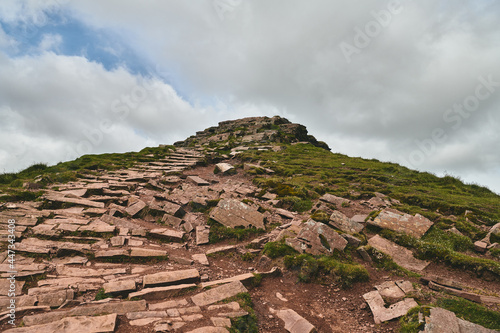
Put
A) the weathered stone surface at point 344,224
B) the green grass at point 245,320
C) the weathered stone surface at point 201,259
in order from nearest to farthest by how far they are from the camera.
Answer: the green grass at point 245,320 → the weathered stone surface at point 201,259 → the weathered stone surface at point 344,224

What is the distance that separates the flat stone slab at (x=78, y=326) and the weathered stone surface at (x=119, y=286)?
4.45 ft

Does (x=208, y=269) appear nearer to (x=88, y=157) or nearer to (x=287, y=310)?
(x=287, y=310)

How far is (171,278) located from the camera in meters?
7.88

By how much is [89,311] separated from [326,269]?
24.0ft

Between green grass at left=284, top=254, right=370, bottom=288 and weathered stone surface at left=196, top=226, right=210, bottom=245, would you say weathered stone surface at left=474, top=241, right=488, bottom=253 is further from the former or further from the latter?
weathered stone surface at left=196, top=226, right=210, bottom=245

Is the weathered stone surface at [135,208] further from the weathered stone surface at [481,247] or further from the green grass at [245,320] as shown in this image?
the weathered stone surface at [481,247]

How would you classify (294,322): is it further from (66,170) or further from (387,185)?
(66,170)

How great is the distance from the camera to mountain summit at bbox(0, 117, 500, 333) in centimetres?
624

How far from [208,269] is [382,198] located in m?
14.0

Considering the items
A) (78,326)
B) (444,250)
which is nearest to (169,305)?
(78,326)

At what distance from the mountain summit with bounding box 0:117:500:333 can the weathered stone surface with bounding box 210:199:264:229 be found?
0.20 ft

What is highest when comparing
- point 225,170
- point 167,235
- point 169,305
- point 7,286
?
point 225,170

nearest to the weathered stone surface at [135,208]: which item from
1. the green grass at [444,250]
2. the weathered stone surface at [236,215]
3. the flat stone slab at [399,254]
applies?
the weathered stone surface at [236,215]

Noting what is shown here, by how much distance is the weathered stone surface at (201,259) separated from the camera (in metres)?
9.63
